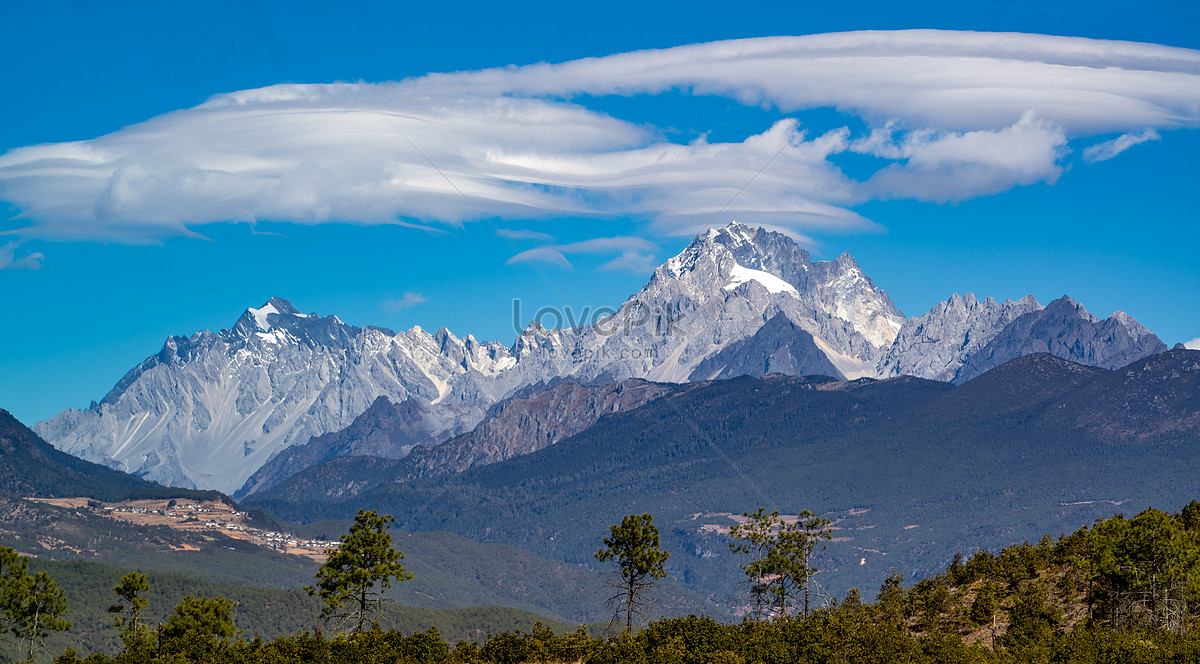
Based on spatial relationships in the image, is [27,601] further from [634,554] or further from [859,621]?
[859,621]

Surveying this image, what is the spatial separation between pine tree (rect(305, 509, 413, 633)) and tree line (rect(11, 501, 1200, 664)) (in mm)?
166

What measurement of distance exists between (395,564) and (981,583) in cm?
6397

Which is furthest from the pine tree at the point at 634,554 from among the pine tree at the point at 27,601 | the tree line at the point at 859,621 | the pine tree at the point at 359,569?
the pine tree at the point at 27,601

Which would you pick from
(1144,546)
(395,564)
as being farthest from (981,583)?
(395,564)

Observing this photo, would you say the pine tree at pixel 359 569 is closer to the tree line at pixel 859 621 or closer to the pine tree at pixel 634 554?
the tree line at pixel 859 621

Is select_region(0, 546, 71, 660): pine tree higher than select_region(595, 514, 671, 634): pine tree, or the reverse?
select_region(595, 514, 671, 634): pine tree

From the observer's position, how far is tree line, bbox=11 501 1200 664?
10456 centimetres

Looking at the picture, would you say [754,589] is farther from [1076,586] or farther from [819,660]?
[1076,586]

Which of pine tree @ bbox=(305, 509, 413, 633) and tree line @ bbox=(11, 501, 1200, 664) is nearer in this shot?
tree line @ bbox=(11, 501, 1200, 664)

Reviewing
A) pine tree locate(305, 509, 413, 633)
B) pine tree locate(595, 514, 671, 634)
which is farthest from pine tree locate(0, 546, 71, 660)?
pine tree locate(595, 514, 671, 634)

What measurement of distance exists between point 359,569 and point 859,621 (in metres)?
50.5

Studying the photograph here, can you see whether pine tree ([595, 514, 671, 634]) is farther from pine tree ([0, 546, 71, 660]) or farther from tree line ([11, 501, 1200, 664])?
pine tree ([0, 546, 71, 660])

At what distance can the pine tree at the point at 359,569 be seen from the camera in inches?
4631

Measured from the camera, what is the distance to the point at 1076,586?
121 metres
